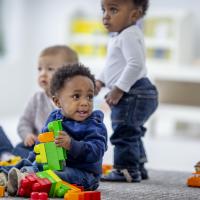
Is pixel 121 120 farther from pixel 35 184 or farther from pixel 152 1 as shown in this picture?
pixel 152 1

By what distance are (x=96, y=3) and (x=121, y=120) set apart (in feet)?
10.2

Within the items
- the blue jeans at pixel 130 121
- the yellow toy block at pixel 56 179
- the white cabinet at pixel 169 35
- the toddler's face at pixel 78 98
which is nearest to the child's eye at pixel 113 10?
the blue jeans at pixel 130 121

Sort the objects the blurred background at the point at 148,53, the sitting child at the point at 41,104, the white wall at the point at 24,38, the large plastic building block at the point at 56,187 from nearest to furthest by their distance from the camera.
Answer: the large plastic building block at the point at 56,187 → the sitting child at the point at 41,104 → the blurred background at the point at 148,53 → the white wall at the point at 24,38

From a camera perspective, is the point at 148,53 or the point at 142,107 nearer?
the point at 142,107

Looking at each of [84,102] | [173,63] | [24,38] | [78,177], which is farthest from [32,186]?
[24,38]

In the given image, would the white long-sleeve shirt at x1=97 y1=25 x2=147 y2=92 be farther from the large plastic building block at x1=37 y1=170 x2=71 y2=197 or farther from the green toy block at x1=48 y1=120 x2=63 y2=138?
the large plastic building block at x1=37 y1=170 x2=71 y2=197

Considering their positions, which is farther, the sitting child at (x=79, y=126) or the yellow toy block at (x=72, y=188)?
the sitting child at (x=79, y=126)

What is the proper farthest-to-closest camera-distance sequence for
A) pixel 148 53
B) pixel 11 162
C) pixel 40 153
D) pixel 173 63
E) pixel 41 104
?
pixel 148 53 < pixel 173 63 < pixel 41 104 < pixel 11 162 < pixel 40 153

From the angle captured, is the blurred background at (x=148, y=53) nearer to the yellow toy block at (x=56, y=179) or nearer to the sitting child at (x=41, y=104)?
the sitting child at (x=41, y=104)

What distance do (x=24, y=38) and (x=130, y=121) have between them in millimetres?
3342

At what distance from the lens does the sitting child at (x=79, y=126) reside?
1.70 m

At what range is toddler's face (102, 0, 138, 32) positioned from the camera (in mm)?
2023

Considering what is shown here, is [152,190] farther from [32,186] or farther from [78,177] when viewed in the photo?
[32,186]

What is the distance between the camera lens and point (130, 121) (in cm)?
201
